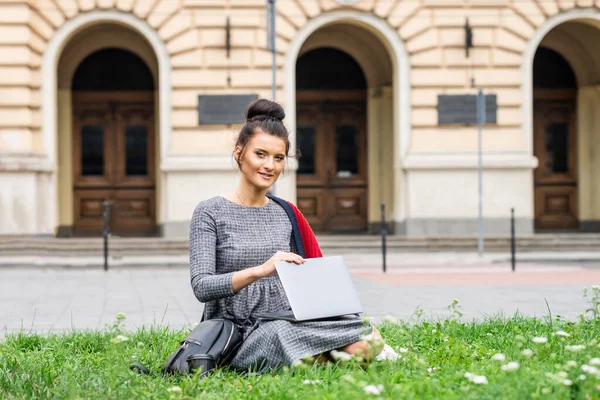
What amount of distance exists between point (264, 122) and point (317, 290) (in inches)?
39.8

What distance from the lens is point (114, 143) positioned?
21078 mm

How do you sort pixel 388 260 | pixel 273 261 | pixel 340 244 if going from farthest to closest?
pixel 340 244, pixel 388 260, pixel 273 261

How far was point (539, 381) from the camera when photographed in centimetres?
402

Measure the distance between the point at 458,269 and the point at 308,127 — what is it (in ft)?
24.0

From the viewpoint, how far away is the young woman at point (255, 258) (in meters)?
4.83

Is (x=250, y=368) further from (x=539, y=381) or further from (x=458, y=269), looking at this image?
(x=458, y=269)

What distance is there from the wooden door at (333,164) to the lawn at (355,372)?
14694mm

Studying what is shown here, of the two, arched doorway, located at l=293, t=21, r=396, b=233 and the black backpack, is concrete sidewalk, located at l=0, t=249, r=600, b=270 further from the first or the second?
the black backpack

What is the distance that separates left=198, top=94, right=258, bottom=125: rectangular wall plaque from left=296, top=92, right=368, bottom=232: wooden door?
2.93 metres

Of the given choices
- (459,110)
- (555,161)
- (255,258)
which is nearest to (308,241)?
(255,258)

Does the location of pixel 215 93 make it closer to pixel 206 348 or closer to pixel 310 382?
pixel 206 348

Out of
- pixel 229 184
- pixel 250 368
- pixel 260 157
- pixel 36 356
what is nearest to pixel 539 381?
pixel 250 368

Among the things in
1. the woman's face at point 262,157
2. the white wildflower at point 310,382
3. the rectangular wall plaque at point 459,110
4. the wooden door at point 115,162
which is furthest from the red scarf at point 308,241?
the wooden door at point 115,162

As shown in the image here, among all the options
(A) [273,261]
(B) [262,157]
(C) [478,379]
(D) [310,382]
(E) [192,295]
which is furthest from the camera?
(E) [192,295]
